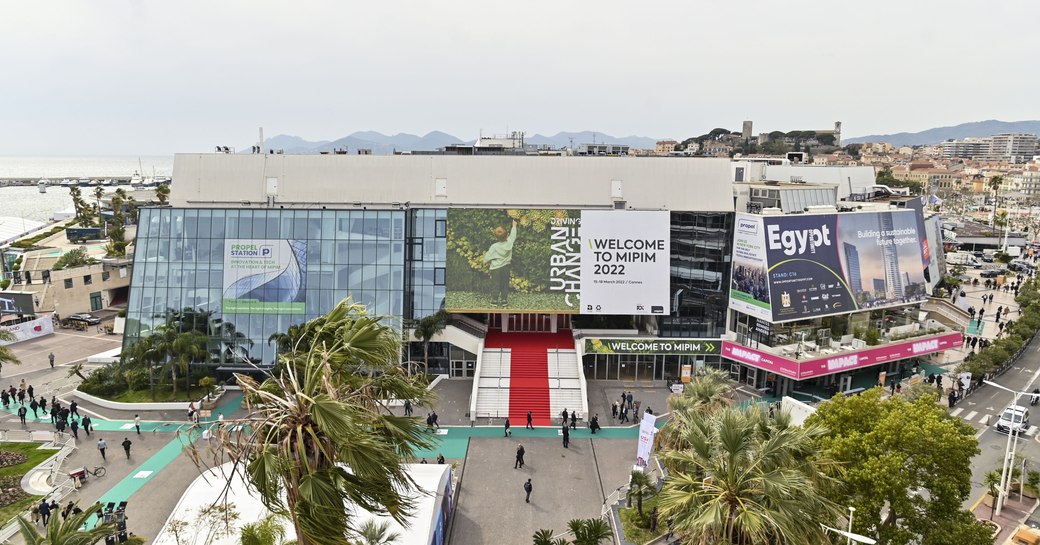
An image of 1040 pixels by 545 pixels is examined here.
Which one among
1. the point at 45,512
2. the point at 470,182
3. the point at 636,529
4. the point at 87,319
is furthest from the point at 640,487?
the point at 87,319

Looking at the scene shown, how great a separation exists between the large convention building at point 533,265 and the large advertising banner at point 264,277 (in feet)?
0.34

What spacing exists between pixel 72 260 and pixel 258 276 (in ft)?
106

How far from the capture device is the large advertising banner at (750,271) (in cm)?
3806

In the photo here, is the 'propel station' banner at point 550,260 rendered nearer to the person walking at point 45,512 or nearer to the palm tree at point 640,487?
the palm tree at point 640,487

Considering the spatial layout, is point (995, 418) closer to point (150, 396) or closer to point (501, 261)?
point (501, 261)

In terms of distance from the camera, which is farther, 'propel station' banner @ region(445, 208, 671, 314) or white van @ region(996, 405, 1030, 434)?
'propel station' banner @ region(445, 208, 671, 314)

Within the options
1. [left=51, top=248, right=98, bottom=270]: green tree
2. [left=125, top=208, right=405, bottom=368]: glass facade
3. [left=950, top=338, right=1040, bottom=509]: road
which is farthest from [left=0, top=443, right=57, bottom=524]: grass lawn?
[left=950, top=338, right=1040, bottom=509]: road

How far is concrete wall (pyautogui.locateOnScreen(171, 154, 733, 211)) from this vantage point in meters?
43.7

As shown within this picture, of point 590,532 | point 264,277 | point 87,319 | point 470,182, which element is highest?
point 470,182

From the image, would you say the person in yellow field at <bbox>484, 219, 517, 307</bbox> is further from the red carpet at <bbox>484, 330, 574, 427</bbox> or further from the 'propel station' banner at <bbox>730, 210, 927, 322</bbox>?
the 'propel station' banner at <bbox>730, 210, 927, 322</bbox>

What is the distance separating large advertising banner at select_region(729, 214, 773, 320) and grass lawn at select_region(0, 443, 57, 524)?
125 feet

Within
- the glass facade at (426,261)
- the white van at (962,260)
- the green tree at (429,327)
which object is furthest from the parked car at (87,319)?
the white van at (962,260)

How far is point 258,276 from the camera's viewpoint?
39469 mm

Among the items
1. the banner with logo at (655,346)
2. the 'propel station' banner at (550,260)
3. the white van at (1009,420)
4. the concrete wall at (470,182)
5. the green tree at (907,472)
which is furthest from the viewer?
the concrete wall at (470,182)
